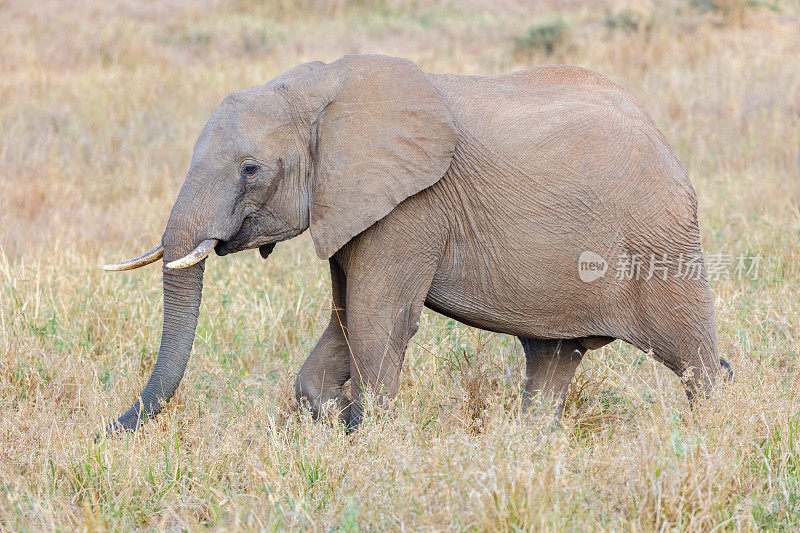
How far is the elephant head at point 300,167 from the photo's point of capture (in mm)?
3682

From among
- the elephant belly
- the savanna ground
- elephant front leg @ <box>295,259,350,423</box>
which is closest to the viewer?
the savanna ground

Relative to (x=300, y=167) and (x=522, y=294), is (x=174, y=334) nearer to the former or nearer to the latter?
(x=300, y=167)

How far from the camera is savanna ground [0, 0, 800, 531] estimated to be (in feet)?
10.5

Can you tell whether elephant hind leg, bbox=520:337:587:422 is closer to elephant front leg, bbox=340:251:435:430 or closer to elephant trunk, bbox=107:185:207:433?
elephant front leg, bbox=340:251:435:430

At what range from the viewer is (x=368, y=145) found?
148 inches

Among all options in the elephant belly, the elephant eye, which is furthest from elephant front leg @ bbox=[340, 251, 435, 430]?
the elephant eye

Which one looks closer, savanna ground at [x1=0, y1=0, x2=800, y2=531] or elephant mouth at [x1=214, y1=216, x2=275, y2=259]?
savanna ground at [x1=0, y1=0, x2=800, y2=531]

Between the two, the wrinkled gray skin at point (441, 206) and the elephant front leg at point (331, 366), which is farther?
the elephant front leg at point (331, 366)

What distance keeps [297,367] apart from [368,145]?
1770 mm

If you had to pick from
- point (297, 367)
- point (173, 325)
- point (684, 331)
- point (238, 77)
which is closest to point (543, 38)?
point (238, 77)

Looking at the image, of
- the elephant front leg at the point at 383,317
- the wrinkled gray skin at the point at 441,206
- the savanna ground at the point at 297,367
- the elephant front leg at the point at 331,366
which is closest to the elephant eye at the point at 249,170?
the wrinkled gray skin at the point at 441,206

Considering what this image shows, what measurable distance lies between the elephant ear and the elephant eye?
0.79 ft

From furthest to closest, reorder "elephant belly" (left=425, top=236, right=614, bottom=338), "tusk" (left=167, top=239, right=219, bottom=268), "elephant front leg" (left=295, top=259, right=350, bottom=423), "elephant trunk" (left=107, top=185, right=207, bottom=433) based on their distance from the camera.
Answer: "elephant front leg" (left=295, top=259, right=350, bottom=423)
"elephant belly" (left=425, top=236, right=614, bottom=338)
"elephant trunk" (left=107, top=185, right=207, bottom=433)
"tusk" (left=167, top=239, right=219, bottom=268)

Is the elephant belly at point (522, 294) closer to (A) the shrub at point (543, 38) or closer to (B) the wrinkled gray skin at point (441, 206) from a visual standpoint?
(B) the wrinkled gray skin at point (441, 206)
